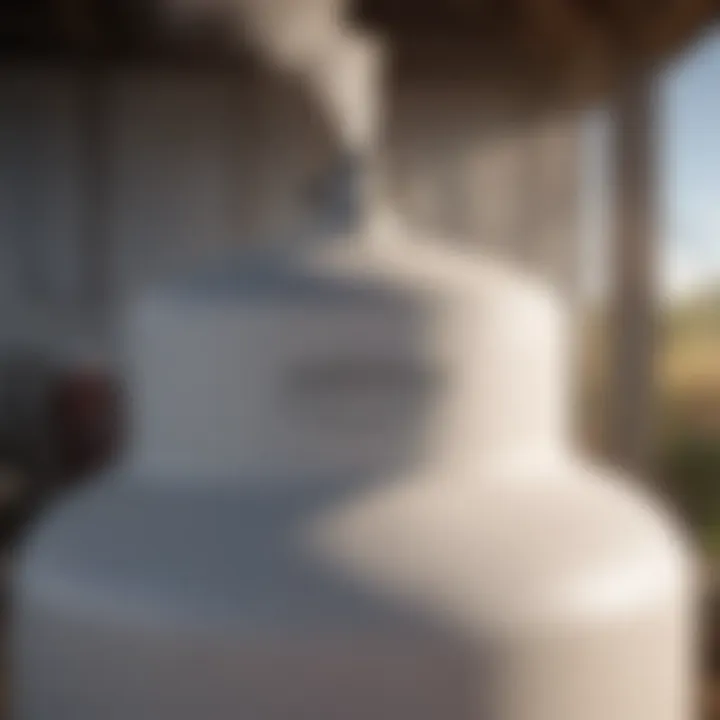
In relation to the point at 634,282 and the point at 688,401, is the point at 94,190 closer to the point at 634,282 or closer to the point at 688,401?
the point at 634,282

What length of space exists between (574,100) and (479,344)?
118 cm

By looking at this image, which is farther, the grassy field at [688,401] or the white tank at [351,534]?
the grassy field at [688,401]

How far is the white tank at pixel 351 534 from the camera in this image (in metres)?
0.54

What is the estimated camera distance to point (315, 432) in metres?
0.61

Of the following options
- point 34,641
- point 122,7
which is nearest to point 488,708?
point 34,641

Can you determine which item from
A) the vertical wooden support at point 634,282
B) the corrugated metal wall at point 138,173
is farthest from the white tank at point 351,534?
the vertical wooden support at point 634,282

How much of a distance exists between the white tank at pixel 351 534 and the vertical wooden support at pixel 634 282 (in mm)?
1121

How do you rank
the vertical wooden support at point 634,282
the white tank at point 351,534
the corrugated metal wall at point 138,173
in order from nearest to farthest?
the white tank at point 351,534
the corrugated metal wall at point 138,173
the vertical wooden support at point 634,282

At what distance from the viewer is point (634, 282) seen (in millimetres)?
1795

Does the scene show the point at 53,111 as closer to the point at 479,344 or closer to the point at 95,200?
the point at 95,200

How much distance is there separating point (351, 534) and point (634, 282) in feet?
4.25

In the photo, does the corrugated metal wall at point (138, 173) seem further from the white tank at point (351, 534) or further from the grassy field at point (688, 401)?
the white tank at point (351, 534)

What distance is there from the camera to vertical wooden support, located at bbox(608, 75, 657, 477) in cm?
174

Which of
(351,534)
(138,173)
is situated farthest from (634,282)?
(351,534)
